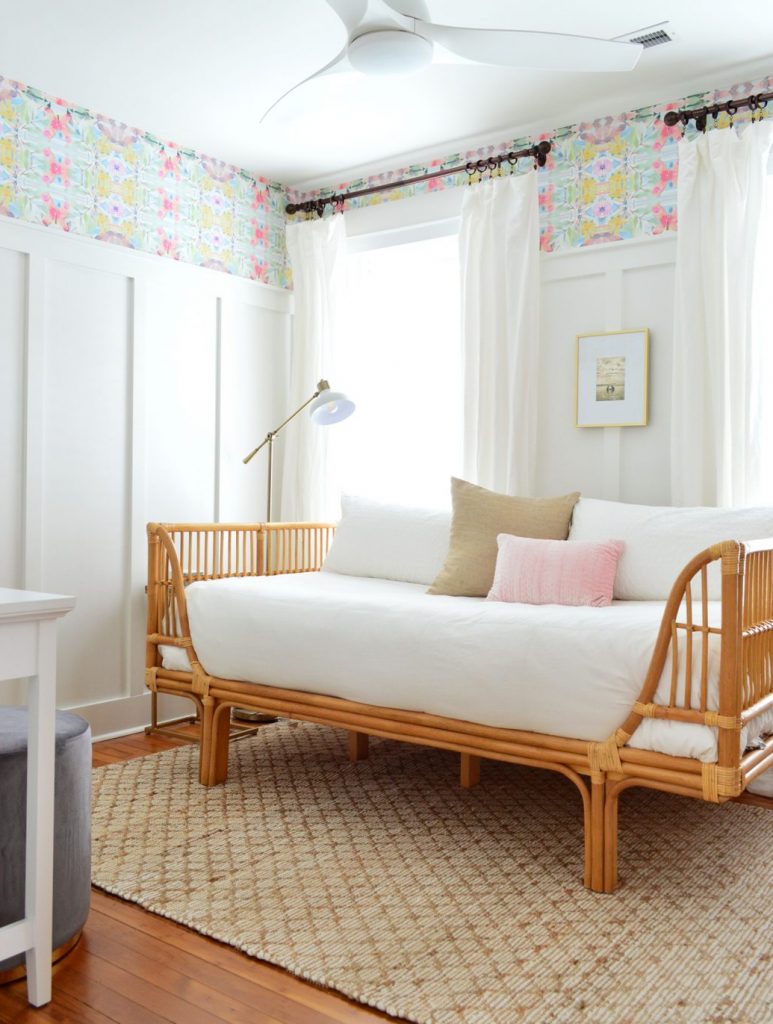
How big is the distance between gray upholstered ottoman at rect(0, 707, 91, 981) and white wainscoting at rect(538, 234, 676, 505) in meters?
2.20

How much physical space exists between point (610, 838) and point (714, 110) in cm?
243

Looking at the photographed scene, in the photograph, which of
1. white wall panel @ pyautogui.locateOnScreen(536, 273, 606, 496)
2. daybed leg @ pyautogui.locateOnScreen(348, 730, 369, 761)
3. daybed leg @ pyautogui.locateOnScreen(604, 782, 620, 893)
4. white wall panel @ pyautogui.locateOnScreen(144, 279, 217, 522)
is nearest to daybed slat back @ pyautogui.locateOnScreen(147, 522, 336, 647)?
white wall panel @ pyautogui.locateOnScreen(144, 279, 217, 522)

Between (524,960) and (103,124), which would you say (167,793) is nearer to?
(524,960)

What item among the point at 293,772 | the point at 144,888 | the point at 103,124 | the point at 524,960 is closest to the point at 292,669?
the point at 293,772

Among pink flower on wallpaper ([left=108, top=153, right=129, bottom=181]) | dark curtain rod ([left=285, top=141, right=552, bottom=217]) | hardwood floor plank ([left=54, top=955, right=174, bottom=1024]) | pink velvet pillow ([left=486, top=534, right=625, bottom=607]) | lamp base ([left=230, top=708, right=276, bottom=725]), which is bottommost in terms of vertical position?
hardwood floor plank ([left=54, top=955, right=174, bottom=1024])

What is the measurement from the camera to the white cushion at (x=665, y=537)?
271 centimetres

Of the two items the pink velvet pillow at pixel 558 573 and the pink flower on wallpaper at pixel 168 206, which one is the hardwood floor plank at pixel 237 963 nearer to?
the pink velvet pillow at pixel 558 573

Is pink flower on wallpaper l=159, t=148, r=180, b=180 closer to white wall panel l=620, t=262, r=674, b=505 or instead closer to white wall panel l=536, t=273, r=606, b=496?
white wall panel l=536, t=273, r=606, b=496

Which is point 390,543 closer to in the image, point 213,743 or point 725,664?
point 213,743

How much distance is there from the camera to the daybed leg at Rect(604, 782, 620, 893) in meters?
2.05

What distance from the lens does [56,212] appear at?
3371mm

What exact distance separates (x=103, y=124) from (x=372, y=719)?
257 cm

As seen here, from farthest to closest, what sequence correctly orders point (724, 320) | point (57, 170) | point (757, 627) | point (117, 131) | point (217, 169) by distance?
point (217, 169) → point (117, 131) → point (57, 170) → point (724, 320) → point (757, 627)

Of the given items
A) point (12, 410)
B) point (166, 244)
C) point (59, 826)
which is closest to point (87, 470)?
point (12, 410)
